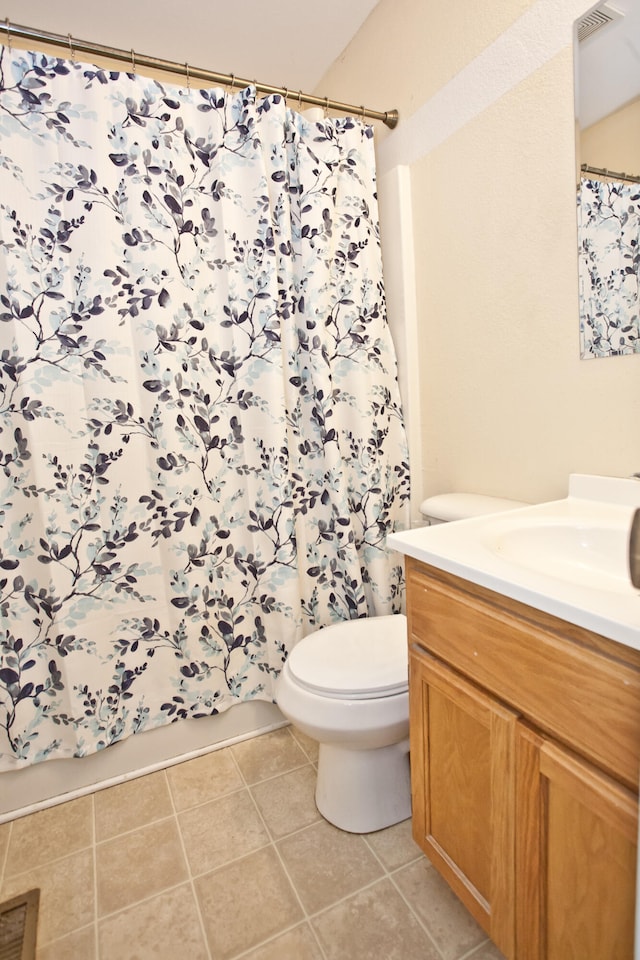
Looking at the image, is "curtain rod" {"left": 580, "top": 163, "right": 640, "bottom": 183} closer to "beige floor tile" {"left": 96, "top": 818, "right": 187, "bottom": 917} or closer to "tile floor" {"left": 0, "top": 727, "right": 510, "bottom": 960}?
"tile floor" {"left": 0, "top": 727, "right": 510, "bottom": 960}

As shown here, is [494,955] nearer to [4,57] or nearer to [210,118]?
[210,118]

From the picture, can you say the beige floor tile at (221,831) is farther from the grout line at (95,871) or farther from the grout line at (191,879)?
the grout line at (95,871)

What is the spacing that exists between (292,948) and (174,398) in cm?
133

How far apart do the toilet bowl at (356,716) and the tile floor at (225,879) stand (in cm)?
7

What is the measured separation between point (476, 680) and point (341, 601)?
0.91m

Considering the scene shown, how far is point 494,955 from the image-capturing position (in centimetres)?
97

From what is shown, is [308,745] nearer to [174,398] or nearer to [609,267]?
[174,398]

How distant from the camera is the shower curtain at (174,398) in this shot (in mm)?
1296

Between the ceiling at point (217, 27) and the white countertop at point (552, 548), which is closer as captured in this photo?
the white countertop at point (552, 548)

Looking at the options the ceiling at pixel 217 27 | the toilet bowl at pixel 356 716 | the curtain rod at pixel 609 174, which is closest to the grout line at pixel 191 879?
the toilet bowl at pixel 356 716

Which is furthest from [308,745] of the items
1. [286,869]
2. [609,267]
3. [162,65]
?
[162,65]

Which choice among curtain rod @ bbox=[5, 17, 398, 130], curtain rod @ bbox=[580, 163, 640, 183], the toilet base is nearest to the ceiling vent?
curtain rod @ bbox=[580, 163, 640, 183]

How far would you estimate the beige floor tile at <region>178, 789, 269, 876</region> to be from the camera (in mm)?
1222

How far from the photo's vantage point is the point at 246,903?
1101 mm
